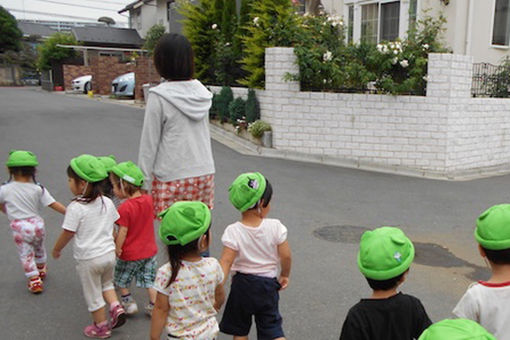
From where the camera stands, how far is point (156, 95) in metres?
3.12

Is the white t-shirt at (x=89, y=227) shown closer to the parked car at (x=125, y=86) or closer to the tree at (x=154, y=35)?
the parked car at (x=125, y=86)

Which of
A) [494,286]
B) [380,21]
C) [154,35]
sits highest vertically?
[154,35]

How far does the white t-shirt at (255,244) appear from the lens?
9.02 ft

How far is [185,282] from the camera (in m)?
2.38

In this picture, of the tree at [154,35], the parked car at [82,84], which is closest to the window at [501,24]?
the tree at [154,35]

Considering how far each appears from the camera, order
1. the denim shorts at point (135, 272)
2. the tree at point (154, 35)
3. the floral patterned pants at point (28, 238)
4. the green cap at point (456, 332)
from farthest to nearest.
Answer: the tree at point (154, 35)
the floral patterned pants at point (28, 238)
the denim shorts at point (135, 272)
the green cap at point (456, 332)

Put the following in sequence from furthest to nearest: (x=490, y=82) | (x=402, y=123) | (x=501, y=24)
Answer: (x=501, y=24) → (x=490, y=82) → (x=402, y=123)

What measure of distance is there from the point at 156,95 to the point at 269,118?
7724 millimetres

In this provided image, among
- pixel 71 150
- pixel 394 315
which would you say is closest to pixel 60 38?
pixel 71 150

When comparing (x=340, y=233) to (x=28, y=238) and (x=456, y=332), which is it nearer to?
(x=28, y=238)

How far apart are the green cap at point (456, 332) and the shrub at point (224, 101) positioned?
11.5 m

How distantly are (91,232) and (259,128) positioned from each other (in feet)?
25.3

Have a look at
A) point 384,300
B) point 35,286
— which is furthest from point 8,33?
point 384,300

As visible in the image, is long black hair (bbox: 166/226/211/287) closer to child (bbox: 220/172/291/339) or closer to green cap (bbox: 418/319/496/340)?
child (bbox: 220/172/291/339)
